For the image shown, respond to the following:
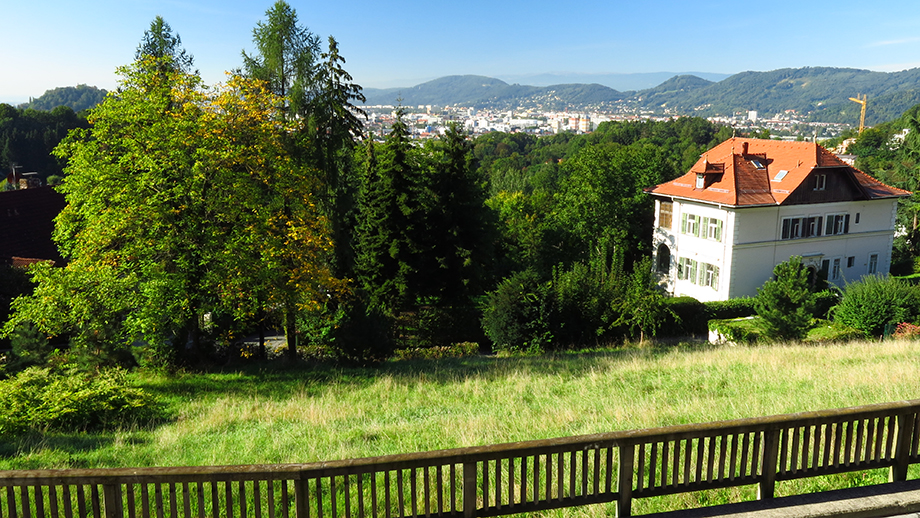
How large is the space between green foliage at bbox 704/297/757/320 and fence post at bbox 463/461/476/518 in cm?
2929

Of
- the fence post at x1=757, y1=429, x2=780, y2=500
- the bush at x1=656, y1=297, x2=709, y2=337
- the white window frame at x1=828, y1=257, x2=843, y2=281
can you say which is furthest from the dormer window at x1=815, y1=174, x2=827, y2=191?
the fence post at x1=757, y1=429, x2=780, y2=500

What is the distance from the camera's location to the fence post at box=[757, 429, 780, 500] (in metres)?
6.14

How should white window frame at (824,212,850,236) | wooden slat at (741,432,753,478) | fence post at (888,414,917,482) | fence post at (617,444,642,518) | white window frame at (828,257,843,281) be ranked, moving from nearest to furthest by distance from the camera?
fence post at (617,444,642,518) < wooden slat at (741,432,753,478) < fence post at (888,414,917,482) < white window frame at (824,212,850,236) < white window frame at (828,257,843,281)

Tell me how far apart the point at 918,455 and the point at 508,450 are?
468 centimetres

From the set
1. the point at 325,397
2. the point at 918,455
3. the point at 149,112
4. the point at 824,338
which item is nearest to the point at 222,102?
the point at 149,112

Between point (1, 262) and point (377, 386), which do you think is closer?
point (377, 386)

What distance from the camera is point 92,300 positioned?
15.5 metres

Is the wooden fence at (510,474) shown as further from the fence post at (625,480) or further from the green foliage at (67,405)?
the green foliage at (67,405)

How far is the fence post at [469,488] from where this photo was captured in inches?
216

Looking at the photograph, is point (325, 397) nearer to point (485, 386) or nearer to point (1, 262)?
point (485, 386)

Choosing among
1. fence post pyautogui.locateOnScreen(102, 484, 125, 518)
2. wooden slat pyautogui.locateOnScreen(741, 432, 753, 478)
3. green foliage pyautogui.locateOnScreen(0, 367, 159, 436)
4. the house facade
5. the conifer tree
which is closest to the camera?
fence post pyautogui.locateOnScreen(102, 484, 125, 518)

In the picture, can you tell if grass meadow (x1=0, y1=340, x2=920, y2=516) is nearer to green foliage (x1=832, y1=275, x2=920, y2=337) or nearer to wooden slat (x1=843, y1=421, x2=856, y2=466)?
wooden slat (x1=843, y1=421, x2=856, y2=466)

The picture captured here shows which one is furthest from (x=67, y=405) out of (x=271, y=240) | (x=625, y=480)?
(x=625, y=480)

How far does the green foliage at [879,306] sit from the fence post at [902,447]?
2202 centimetres
